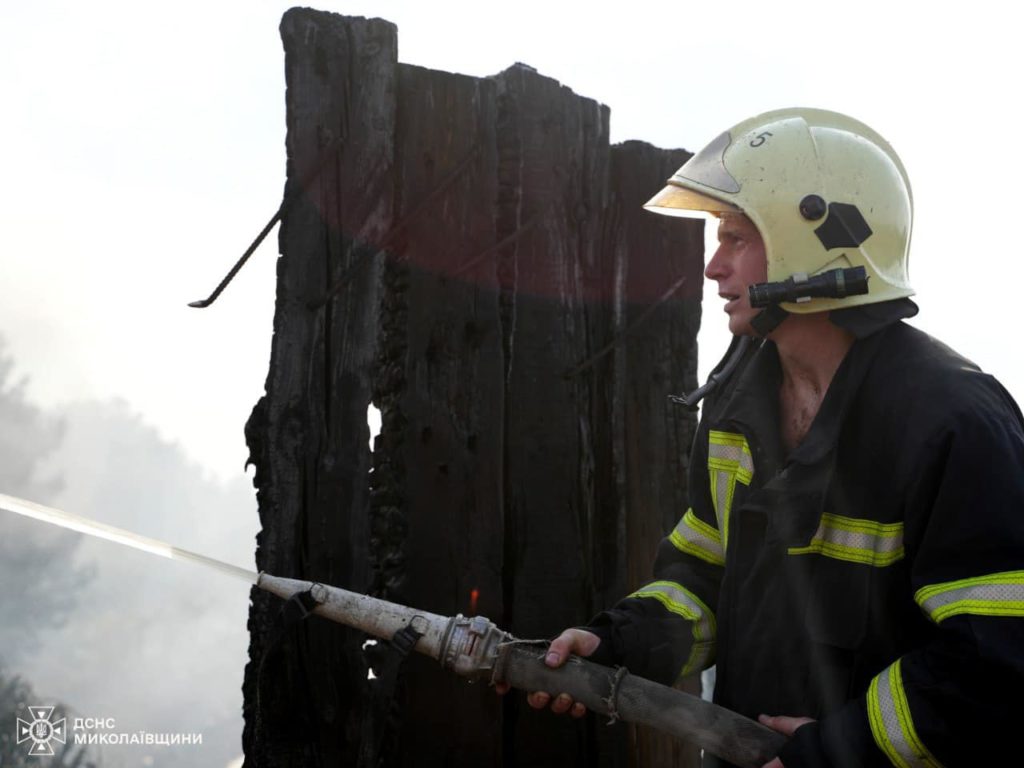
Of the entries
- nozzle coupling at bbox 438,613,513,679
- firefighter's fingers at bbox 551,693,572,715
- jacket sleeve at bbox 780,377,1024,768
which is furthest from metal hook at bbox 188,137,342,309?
jacket sleeve at bbox 780,377,1024,768

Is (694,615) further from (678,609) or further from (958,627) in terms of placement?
(958,627)

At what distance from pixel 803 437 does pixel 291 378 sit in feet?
5.98

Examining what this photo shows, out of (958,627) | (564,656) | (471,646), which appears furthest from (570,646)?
(958,627)

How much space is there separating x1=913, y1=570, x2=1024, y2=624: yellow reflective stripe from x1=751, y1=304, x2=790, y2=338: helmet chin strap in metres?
0.93

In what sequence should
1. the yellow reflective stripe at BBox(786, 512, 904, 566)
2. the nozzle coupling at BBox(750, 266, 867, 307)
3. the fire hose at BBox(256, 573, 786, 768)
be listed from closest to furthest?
the yellow reflective stripe at BBox(786, 512, 904, 566) → the fire hose at BBox(256, 573, 786, 768) → the nozzle coupling at BBox(750, 266, 867, 307)

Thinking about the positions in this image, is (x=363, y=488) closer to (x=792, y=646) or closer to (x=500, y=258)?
(x=500, y=258)

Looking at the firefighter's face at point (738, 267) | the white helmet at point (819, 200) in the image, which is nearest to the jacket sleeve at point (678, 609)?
the firefighter's face at point (738, 267)

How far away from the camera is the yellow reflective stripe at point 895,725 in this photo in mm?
2473

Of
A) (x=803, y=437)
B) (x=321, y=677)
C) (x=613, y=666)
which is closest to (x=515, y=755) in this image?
(x=321, y=677)

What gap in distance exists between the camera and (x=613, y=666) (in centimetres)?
317

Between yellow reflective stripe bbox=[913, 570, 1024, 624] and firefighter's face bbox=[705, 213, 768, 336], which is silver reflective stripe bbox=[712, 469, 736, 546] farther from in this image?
yellow reflective stripe bbox=[913, 570, 1024, 624]

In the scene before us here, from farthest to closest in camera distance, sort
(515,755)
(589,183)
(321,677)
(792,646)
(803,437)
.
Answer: (589,183) → (515,755) → (321,677) → (803,437) → (792,646)

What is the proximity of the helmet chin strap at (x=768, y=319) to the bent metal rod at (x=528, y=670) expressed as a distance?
3.54 feet

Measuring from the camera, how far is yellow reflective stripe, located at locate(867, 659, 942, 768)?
2.47m
